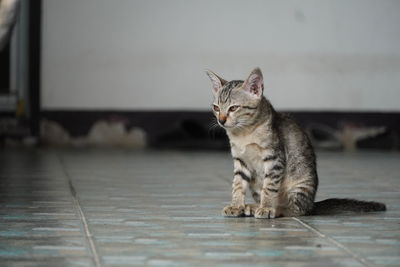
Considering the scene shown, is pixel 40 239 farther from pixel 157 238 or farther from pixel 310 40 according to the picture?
pixel 310 40

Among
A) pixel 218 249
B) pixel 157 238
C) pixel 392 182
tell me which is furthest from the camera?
pixel 392 182

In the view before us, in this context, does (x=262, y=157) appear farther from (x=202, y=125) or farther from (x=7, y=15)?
(x=202, y=125)

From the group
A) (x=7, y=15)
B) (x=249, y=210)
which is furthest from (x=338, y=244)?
(x=7, y=15)

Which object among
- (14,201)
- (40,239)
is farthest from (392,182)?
(40,239)

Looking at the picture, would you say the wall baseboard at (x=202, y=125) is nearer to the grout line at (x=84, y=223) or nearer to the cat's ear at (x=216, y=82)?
the grout line at (x=84, y=223)

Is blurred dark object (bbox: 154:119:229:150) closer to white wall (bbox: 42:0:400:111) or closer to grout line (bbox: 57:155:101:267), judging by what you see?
white wall (bbox: 42:0:400:111)

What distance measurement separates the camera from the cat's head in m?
4.41

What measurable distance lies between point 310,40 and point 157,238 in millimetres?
6076

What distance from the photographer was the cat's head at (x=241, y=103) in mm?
4406

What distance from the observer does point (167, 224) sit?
415cm

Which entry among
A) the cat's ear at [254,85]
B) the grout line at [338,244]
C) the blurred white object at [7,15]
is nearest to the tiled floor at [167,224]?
the grout line at [338,244]

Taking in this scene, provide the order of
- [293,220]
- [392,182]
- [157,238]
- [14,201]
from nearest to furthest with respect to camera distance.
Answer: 1. [157,238]
2. [293,220]
3. [14,201]
4. [392,182]

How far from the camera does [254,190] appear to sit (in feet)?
15.0

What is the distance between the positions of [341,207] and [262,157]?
54 centimetres
